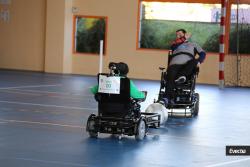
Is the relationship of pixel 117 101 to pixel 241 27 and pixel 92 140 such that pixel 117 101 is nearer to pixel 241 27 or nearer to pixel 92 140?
pixel 92 140

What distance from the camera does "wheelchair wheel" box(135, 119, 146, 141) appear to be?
10117 millimetres

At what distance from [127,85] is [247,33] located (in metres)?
15.2

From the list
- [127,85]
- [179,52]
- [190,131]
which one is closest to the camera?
[127,85]

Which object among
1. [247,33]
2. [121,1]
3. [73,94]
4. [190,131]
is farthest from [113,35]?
[190,131]

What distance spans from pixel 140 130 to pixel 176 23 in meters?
15.8

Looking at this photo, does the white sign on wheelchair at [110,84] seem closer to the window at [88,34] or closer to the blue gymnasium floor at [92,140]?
the blue gymnasium floor at [92,140]

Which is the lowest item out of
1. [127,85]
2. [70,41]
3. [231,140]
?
[231,140]

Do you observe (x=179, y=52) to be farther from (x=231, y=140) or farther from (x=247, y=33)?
(x=247, y=33)

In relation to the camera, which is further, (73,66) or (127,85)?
(73,66)

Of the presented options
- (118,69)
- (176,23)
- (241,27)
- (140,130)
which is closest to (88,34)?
(176,23)

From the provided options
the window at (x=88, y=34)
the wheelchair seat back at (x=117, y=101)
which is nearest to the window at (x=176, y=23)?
the window at (x=88, y=34)

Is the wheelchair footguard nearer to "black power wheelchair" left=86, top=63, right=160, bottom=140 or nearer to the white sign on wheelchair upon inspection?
"black power wheelchair" left=86, top=63, right=160, bottom=140

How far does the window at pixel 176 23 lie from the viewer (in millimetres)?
25141

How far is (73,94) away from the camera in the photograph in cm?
1783
